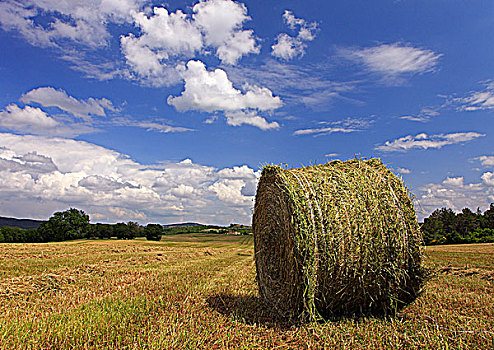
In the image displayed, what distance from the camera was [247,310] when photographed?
225 inches

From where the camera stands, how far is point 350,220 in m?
5.19

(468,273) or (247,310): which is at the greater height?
(468,273)

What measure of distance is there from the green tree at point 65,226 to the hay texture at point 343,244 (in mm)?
48522

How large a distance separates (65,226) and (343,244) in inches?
1997

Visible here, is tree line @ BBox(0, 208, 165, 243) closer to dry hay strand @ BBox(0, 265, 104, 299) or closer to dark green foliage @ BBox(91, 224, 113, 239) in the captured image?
dark green foliage @ BBox(91, 224, 113, 239)

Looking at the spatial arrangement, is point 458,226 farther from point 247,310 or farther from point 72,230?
point 72,230

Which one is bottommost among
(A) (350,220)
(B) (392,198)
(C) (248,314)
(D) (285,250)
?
(C) (248,314)

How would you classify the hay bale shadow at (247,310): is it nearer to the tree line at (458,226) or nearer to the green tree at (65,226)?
the tree line at (458,226)

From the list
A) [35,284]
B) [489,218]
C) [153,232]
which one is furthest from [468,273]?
[153,232]

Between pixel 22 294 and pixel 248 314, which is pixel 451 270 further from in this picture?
pixel 22 294

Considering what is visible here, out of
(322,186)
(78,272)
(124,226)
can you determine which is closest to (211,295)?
(322,186)

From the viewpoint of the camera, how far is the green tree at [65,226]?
45156 millimetres

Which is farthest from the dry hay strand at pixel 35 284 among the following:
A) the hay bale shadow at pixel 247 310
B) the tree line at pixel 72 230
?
the tree line at pixel 72 230

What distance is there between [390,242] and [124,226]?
5581 cm
